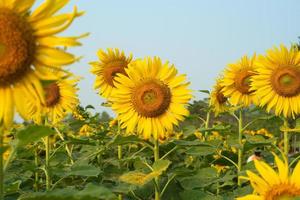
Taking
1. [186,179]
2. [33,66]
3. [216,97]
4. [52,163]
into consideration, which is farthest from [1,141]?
[216,97]

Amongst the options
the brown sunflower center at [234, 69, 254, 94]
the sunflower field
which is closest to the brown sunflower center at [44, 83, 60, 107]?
the sunflower field

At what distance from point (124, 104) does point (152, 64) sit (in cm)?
43

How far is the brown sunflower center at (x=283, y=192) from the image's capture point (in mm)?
3197

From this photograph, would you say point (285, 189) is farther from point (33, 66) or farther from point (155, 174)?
point (33, 66)

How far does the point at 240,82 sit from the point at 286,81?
98 cm

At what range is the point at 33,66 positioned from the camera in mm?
2482

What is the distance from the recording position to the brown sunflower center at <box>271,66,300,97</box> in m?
5.58

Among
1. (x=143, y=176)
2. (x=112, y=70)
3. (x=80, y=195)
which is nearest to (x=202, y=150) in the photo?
(x=143, y=176)

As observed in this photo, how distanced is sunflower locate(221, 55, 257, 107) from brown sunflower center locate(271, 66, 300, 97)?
0.59 metres

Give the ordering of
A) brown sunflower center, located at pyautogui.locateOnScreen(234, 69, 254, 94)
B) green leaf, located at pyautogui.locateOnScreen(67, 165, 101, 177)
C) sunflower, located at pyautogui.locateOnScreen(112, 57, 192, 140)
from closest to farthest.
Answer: green leaf, located at pyautogui.locateOnScreen(67, 165, 101, 177), sunflower, located at pyautogui.locateOnScreen(112, 57, 192, 140), brown sunflower center, located at pyautogui.locateOnScreen(234, 69, 254, 94)

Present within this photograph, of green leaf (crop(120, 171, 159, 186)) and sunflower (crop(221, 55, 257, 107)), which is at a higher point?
sunflower (crop(221, 55, 257, 107))

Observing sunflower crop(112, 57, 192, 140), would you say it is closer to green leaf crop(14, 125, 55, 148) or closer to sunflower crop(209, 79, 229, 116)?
green leaf crop(14, 125, 55, 148)

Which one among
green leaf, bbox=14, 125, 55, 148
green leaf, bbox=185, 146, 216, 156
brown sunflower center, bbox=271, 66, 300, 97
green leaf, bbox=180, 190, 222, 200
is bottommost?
green leaf, bbox=180, 190, 222, 200

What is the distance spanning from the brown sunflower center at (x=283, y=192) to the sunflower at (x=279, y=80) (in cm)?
234
